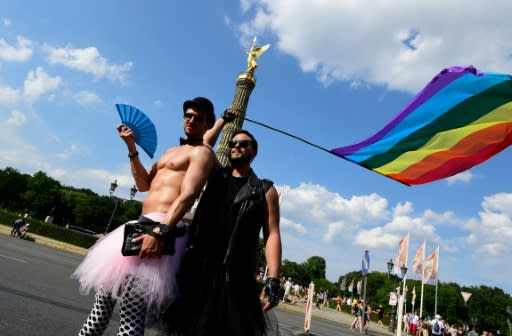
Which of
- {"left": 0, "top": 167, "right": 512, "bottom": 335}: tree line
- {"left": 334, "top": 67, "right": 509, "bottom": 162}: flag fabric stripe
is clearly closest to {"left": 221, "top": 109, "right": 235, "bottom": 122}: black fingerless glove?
{"left": 334, "top": 67, "right": 509, "bottom": 162}: flag fabric stripe

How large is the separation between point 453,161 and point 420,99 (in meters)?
0.93

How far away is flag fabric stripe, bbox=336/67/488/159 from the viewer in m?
5.26

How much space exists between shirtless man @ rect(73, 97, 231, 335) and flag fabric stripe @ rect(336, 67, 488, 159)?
263cm

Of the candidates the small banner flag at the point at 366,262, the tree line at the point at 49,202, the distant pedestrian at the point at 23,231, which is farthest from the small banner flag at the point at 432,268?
the tree line at the point at 49,202

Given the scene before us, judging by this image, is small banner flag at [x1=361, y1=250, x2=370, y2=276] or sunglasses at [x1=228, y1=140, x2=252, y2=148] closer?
sunglasses at [x1=228, y1=140, x2=252, y2=148]

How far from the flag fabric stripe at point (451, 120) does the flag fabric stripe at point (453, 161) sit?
244 mm

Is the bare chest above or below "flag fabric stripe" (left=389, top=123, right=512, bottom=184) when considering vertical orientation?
below

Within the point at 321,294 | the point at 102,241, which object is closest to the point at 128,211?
the point at 321,294

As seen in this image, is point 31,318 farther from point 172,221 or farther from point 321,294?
point 321,294

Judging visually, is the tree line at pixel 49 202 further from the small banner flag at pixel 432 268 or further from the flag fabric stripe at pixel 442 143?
the flag fabric stripe at pixel 442 143

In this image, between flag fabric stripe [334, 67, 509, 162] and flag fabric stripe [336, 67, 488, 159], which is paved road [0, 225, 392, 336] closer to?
flag fabric stripe [336, 67, 488, 159]

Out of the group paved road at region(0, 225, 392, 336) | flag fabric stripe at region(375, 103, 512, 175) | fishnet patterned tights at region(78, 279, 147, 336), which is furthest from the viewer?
flag fabric stripe at region(375, 103, 512, 175)

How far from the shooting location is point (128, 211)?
9338 centimetres

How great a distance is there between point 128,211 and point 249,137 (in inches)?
3741
